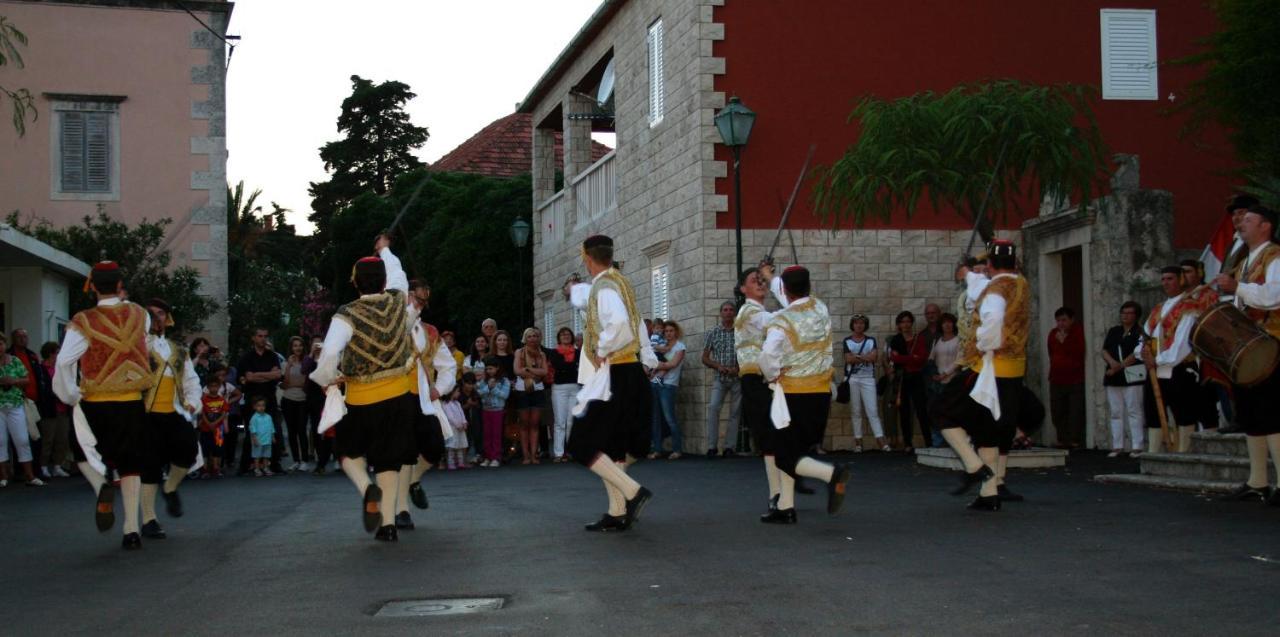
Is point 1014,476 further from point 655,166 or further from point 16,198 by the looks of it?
point 16,198

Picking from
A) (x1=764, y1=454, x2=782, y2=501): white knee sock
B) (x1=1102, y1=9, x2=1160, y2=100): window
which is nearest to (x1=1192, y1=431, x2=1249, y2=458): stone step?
(x1=764, y1=454, x2=782, y2=501): white knee sock

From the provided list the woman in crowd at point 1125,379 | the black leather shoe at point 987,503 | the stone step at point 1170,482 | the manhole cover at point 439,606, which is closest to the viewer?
the manhole cover at point 439,606

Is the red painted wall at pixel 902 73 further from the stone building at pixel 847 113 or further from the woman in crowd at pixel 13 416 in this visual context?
the woman in crowd at pixel 13 416

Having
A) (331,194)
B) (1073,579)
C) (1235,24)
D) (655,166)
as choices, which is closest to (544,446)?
(655,166)

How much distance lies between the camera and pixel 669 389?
2070cm

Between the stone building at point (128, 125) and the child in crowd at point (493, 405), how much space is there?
7.73 meters

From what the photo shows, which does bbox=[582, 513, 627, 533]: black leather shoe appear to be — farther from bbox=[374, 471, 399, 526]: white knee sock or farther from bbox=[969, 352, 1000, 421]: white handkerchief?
bbox=[969, 352, 1000, 421]: white handkerchief

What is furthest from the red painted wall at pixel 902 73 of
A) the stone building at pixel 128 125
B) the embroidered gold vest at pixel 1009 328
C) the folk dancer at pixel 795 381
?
the folk dancer at pixel 795 381

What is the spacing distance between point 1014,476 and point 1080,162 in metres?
3.57

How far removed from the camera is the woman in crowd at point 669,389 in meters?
20.5

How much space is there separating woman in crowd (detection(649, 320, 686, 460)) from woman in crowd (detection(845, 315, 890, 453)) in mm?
2215

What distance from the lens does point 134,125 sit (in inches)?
1032

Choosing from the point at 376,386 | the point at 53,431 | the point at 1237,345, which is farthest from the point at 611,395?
the point at 53,431

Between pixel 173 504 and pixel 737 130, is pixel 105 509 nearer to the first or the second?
pixel 173 504
